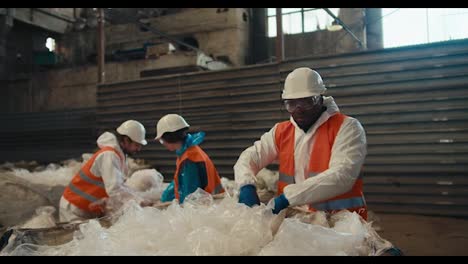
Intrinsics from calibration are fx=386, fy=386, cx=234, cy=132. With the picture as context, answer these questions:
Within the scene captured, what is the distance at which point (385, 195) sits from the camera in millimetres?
4559

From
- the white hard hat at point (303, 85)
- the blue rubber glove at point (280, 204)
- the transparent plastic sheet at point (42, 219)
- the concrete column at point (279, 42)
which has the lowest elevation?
the transparent plastic sheet at point (42, 219)

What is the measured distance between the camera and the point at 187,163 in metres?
3.07

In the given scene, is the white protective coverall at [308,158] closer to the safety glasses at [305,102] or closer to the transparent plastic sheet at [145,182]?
the safety glasses at [305,102]

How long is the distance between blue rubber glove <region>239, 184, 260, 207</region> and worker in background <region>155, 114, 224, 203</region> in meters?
0.95

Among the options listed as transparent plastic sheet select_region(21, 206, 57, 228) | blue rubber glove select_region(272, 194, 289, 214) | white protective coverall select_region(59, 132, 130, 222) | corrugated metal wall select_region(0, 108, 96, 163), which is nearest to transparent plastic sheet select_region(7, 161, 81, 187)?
transparent plastic sheet select_region(21, 206, 57, 228)

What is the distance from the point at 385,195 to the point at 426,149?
0.70 m

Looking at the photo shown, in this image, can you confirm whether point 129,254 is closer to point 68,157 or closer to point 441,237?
point 441,237

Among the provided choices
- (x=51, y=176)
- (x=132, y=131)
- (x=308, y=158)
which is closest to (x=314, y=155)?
(x=308, y=158)

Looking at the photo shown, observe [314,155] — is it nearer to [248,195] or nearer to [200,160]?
[248,195]

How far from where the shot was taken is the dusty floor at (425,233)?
3.51m

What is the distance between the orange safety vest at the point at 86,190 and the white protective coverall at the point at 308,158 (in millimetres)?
1717

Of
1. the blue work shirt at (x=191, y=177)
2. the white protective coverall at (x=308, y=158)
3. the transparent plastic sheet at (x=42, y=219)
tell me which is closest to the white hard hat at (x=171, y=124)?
the blue work shirt at (x=191, y=177)

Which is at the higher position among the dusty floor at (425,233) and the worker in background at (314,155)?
the worker in background at (314,155)

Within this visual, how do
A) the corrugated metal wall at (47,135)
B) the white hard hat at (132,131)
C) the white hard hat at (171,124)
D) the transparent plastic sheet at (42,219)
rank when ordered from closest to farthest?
the white hard hat at (171,124) < the transparent plastic sheet at (42,219) < the white hard hat at (132,131) < the corrugated metal wall at (47,135)
